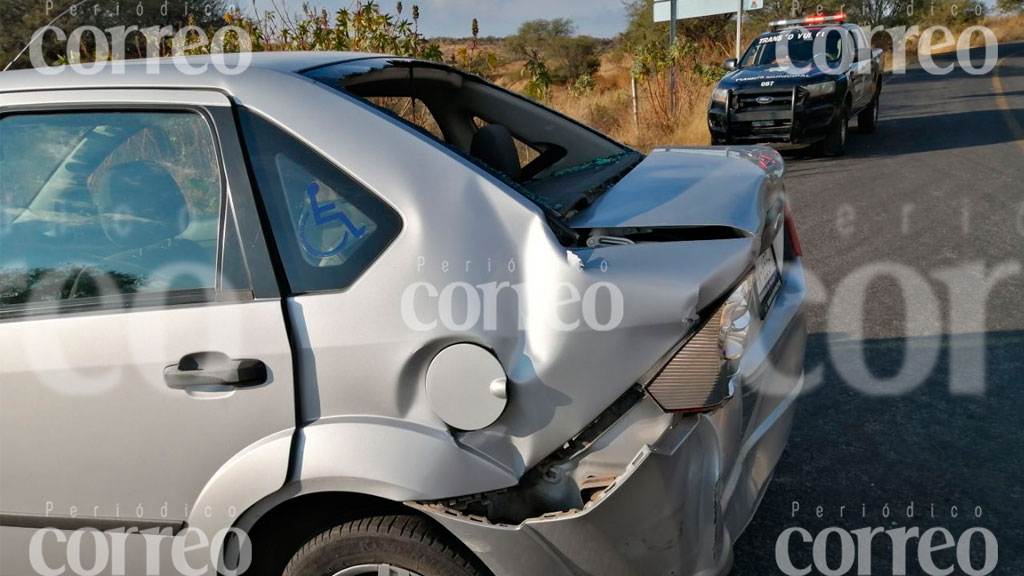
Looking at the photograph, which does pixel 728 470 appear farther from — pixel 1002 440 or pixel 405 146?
pixel 1002 440

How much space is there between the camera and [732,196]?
2.49 meters

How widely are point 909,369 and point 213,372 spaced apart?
370cm

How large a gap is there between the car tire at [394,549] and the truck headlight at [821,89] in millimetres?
11533

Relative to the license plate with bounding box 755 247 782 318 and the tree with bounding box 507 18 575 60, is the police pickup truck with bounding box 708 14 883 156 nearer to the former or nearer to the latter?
the license plate with bounding box 755 247 782 318

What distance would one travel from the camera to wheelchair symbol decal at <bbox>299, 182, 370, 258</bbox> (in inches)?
84.7

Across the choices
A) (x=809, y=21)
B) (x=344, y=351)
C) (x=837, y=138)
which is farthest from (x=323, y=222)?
(x=809, y=21)

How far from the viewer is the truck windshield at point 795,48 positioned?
44.2 feet

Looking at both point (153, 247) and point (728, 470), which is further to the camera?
point (153, 247)

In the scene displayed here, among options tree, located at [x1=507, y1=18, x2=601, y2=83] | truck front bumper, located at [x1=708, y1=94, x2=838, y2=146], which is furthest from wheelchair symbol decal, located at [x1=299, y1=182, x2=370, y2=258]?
tree, located at [x1=507, y1=18, x2=601, y2=83]

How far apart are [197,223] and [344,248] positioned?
0.43 metres

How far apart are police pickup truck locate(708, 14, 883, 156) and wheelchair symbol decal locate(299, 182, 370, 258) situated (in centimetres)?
1114

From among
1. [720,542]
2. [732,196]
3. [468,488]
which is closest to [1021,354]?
[732,196]

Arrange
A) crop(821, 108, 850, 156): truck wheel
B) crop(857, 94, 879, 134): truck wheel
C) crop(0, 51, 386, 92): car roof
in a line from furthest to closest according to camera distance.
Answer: crop(857, 94, 879, 134): truck wheel → crop(821, 108, 850, 156): truck wheel → crop(0, 51, 386, 92): car roof

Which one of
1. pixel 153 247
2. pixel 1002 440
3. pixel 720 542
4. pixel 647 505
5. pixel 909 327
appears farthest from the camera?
pixel 909 327
